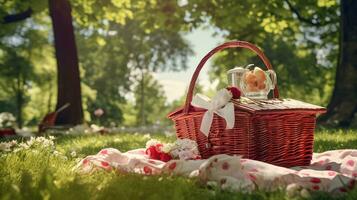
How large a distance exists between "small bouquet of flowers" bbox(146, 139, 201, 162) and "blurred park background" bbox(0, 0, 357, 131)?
27.4 feet

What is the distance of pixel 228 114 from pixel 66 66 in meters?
10.9

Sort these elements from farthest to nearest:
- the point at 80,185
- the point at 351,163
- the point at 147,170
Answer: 1. the point at 351,163
2. the point at 147,170
3. the point at 80,185

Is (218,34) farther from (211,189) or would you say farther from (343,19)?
(211,189)

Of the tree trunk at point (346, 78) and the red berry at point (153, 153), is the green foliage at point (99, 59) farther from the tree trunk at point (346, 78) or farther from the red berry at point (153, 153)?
the red berry at point (153, 153)

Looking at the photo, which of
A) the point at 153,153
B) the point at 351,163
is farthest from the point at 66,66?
the point at 351,163

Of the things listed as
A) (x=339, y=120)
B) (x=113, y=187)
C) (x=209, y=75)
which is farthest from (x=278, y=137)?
(x=209, y=75)

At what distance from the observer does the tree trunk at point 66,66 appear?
48.3 feet

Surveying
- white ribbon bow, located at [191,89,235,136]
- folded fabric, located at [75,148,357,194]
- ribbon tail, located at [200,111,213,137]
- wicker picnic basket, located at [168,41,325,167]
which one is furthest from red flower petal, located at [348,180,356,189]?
ribbon tail, located at [200,111,213,137]

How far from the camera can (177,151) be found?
5410mm

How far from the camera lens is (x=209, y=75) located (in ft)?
133

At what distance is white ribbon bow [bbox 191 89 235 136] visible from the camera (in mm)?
5066

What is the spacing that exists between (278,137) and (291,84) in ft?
94.3

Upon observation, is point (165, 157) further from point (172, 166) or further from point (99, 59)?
point (99, 59)

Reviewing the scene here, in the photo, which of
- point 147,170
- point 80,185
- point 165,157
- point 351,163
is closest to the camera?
point 80,185
